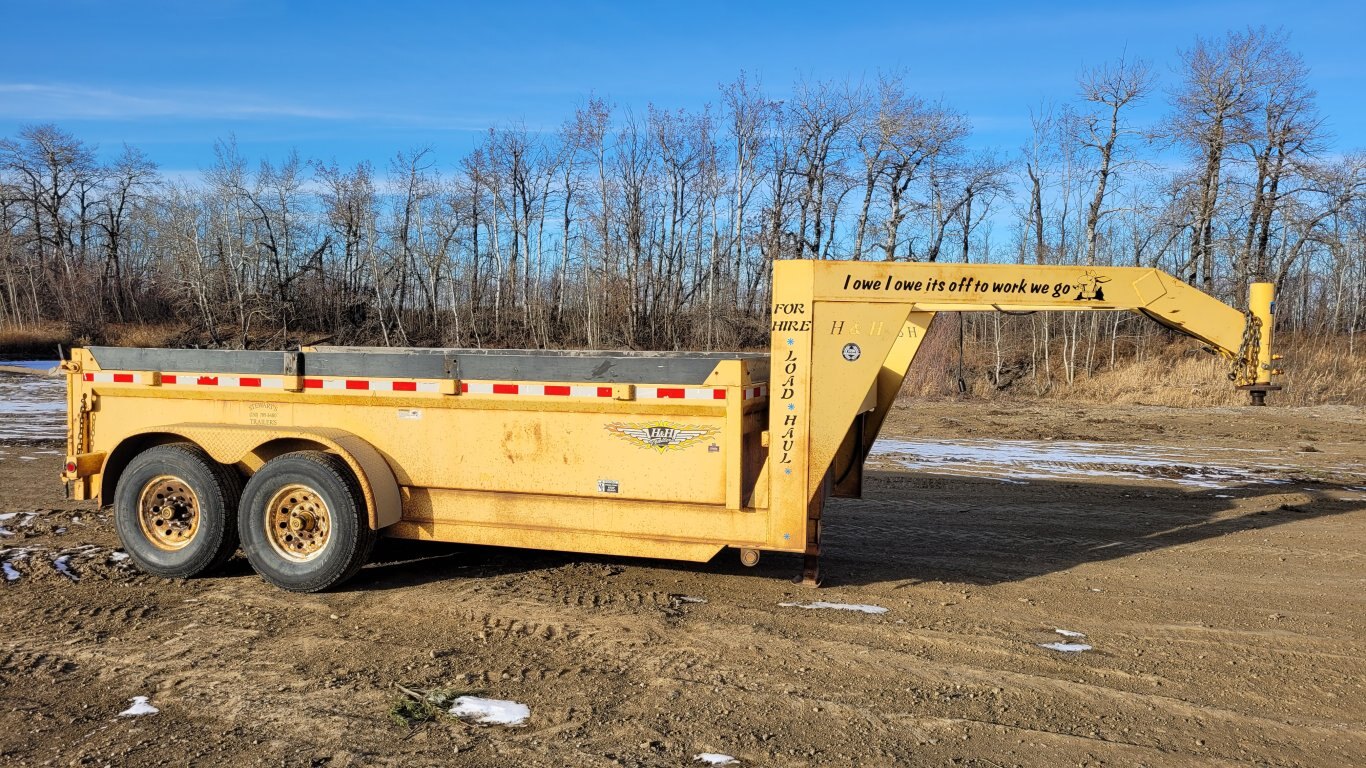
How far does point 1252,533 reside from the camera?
8125mm

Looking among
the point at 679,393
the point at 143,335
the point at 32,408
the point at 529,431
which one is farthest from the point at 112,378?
the point at 143,335

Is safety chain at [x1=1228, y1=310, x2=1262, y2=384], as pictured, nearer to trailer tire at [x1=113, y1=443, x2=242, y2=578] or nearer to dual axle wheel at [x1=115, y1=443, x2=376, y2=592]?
dual axle wheel at [x1=115, y1=443, x2=376, y2=592]

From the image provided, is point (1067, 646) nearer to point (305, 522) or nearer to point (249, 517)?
point (305, 522)

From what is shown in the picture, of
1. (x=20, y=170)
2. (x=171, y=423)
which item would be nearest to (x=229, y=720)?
(x=171, y=423)

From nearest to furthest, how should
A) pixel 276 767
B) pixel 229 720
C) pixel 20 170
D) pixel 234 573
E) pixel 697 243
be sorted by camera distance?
pixel 276 767, pixel 229 720, pixel 234 573, pixel 697 243, pixel 20 170

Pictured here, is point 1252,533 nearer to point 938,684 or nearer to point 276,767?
point 938,684

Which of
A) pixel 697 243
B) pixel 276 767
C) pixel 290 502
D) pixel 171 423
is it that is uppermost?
pixel 697 243

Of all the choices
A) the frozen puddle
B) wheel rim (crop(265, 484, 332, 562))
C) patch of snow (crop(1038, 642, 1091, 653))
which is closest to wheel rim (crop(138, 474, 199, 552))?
wheel rim (crop(265, 484, 332, 562))

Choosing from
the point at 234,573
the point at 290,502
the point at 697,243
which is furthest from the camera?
the point at 697,243

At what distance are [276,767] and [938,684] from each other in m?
3.07

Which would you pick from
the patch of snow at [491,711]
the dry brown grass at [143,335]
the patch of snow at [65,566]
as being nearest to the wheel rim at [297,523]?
the patch of snow at [65,566]

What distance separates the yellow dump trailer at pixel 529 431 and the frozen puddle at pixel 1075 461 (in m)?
4.87

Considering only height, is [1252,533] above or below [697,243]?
below

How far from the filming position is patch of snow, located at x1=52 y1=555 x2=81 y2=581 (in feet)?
21.0
